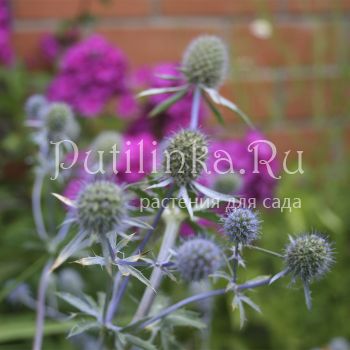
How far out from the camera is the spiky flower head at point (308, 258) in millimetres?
595

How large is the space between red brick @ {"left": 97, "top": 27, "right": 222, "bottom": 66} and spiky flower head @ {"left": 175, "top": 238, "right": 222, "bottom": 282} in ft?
4.44

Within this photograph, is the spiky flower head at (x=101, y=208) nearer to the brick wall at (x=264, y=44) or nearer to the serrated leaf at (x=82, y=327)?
the serrated leaf at (x=82, y=327)

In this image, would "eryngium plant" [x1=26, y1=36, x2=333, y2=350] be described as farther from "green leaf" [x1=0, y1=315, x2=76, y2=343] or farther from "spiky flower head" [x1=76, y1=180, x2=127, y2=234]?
"green leaf" [x1=0, y1=315, x2=76, y2=343]

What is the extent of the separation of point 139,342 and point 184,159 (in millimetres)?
197

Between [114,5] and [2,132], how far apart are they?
0.52 metres

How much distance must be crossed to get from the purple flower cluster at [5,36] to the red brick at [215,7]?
486mm

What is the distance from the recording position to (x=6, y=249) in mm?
1332

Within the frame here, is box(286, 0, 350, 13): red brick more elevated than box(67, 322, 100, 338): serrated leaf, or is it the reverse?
box(286, 0, 350, 13): red brick

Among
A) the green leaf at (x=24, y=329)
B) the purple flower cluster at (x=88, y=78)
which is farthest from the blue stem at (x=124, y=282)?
the purple flower cluster at (x=88, y=78)

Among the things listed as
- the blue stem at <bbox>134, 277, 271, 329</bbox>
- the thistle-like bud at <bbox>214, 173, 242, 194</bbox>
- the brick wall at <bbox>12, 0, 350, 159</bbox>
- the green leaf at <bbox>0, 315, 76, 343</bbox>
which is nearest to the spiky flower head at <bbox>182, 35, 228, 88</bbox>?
the thistle-like bud at <bbox>214, 173, 242, 194</bbox>

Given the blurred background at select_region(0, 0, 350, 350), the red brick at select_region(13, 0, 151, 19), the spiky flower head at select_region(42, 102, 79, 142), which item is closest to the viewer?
the spiky flower head at select_region(42, 102, 79, 142)

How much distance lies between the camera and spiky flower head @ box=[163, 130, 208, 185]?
633mm

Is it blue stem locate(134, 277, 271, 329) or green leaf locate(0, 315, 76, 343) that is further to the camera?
green leaf locate(0, 315, 76, 343)

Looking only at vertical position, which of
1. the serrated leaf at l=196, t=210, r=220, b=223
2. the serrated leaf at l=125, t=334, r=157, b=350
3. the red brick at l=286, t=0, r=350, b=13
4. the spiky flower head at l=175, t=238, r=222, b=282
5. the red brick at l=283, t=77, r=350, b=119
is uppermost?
the red brick at l=286, t=0, r=350, b=13
